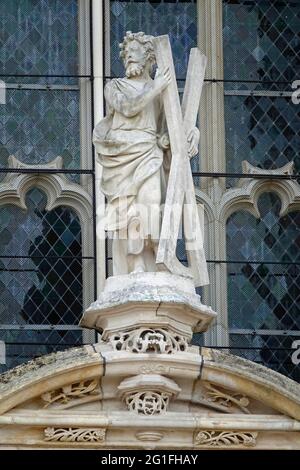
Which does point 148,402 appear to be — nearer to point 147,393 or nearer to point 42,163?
point 147,393

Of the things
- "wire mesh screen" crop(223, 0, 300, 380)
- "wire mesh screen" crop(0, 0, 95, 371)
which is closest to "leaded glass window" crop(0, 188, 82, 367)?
"wire mesh screen" crop(0, 0, 95, 371)

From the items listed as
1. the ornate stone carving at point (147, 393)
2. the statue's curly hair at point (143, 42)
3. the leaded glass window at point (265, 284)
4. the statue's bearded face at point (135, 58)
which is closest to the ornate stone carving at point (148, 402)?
the ornate stone carving at point (147, 393)

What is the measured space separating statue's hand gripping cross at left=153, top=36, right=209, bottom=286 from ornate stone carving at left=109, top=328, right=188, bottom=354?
Answer: 0.41 metres

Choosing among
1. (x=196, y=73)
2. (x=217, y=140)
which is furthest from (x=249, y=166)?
(x=196, y=73)

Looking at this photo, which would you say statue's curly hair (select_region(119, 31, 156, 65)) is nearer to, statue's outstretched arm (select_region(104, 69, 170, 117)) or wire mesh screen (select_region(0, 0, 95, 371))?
statue's outstretched arm (select_region(104, 69, 170, 117))

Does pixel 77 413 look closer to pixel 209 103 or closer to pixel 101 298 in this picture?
pixel 101 298

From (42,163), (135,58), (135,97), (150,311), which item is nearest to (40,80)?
(42,163)

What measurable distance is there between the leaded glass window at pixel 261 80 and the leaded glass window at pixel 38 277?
1.26 metres

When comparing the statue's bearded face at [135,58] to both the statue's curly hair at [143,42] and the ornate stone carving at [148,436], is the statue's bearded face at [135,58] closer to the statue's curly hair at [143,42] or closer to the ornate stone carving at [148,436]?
the statue's curly hair at [143,42]

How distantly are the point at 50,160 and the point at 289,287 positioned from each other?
5.91 feet

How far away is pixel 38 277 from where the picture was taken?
2264 cm

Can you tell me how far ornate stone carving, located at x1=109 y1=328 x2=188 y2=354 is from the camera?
20797 millimetres

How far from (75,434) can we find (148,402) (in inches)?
19.0

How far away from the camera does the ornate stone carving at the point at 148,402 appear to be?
2084cm
